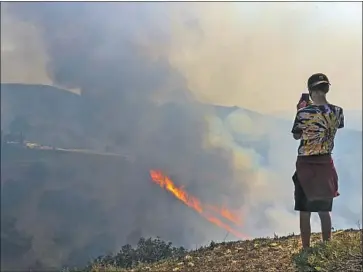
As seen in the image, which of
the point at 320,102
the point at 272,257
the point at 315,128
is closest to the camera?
the point at 315,128

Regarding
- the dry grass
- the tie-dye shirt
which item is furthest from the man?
the dry grass

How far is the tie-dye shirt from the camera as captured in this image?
4426 millimetres

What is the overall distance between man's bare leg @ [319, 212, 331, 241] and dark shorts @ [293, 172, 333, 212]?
64mm

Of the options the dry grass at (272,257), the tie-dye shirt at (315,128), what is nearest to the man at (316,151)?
the tie-dye shirt at (315,128)

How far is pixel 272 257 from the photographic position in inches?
203

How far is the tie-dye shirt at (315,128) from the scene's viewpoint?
4.43 metres

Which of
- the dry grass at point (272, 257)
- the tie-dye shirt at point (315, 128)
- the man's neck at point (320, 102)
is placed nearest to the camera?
the dry grass at point (272, 257)

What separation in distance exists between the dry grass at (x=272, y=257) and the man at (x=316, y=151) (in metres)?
0.38

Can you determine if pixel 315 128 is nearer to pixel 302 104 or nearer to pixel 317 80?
pixel 302 104

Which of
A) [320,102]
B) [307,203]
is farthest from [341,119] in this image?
[307,203]

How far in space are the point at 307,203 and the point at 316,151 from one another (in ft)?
1.57

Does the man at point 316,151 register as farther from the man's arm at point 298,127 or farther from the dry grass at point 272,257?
the dry grass at point 272,257

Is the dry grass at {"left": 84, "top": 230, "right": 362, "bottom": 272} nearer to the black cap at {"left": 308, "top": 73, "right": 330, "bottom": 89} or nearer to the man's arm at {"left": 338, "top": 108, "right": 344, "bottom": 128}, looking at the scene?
the man's arm at {"left": 338, "top": 108, "right": 344, "bottom": 128}

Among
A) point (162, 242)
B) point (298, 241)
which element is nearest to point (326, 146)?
point (298, 241)
